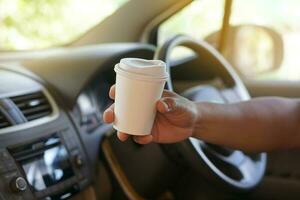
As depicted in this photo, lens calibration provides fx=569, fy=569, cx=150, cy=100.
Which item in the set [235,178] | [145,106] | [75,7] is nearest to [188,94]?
[235,178]

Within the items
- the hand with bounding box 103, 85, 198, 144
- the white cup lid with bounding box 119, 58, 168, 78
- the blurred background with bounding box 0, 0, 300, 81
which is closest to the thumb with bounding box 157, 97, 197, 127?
the hand with bounding box 103, 85, 198, 144

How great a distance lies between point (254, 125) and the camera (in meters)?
1.44

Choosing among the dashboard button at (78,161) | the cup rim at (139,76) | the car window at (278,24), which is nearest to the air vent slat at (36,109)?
the dashboard button at (78,161)

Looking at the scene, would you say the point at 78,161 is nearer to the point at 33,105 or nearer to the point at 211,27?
the point at 33,105

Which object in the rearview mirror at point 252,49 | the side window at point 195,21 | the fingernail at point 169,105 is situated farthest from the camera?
the rearview mirror at point 252,49

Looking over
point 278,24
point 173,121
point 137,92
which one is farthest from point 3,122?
point 278,24

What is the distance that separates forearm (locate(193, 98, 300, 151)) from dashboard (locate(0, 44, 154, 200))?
1.18ft

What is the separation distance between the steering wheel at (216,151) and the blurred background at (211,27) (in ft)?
0.45

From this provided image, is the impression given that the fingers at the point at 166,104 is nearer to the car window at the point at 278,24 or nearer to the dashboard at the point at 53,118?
the dashboard at the point at 53,118

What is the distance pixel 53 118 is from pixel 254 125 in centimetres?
51

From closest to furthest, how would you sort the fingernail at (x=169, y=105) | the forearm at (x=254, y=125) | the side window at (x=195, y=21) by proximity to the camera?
the fingernail at (x=169, y=105) → the forearm at (x=254, y=125) → the side window at (x=195, y=21)

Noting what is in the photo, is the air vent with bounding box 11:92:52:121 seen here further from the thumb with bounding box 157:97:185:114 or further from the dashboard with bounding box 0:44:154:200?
the thumb with bounding box 157:97:185:114

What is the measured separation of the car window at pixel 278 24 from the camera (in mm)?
2084

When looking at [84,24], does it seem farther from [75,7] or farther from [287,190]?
[287,190]
